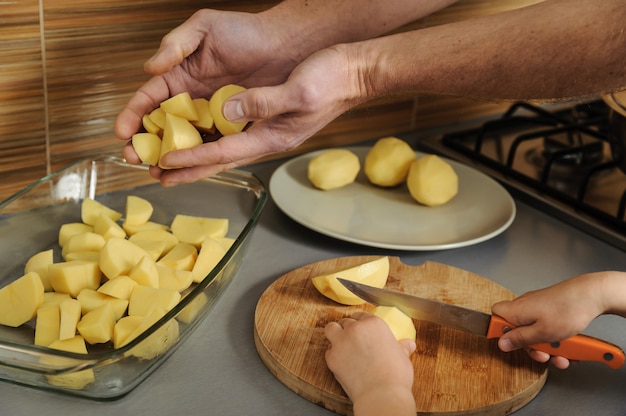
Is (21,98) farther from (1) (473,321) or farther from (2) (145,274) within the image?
(1) (473,321)

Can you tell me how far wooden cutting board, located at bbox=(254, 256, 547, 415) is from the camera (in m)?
0.87

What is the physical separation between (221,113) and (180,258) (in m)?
0.22

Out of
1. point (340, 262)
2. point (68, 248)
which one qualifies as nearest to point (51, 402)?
point (68, 248)

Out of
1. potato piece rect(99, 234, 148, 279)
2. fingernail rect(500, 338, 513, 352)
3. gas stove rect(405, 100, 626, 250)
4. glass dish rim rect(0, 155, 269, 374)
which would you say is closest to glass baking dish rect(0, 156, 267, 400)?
glass dish rim rect(0, 155, 269, 374)

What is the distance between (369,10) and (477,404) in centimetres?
68

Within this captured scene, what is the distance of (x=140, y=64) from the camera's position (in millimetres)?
1276

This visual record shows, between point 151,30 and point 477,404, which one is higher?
point 151,30

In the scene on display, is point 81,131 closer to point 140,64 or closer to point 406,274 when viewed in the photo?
point 140,64

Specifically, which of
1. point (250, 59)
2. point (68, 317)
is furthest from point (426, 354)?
point (250, 59)

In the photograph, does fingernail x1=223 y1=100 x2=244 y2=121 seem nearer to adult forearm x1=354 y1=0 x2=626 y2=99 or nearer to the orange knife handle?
adult forearm x1=354 y1=0 x2=626 y2=99

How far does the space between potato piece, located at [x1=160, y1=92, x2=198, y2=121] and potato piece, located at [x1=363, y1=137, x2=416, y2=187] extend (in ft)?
1.42

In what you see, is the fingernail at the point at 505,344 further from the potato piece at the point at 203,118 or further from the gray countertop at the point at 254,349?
the potato piece at the point at 203,118

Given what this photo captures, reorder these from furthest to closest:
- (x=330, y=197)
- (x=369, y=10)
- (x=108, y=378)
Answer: (x=330, y=197), (x=369, y=10), (x=108, y=378)

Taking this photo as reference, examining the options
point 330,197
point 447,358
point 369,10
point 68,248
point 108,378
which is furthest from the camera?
point 330,197
